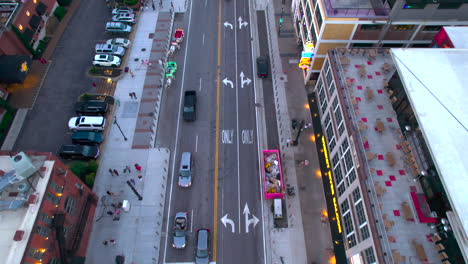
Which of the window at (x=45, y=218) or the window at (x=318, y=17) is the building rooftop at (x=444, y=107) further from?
the window at (x=45, y=218)

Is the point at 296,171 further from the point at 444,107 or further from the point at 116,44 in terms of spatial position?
the point at 116,44

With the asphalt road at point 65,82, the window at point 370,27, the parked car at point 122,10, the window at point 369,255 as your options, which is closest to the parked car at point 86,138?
the asphalt road at point 65,82

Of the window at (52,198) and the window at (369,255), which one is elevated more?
the window at (52,198)

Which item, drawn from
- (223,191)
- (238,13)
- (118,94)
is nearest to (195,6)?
(238,13)

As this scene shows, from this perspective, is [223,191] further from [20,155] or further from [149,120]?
[20,155]

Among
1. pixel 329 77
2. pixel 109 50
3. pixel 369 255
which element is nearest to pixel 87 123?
pixel 109 50

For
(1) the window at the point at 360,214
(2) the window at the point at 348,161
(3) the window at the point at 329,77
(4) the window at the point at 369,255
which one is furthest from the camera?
(3) the window at the point at 329,77
